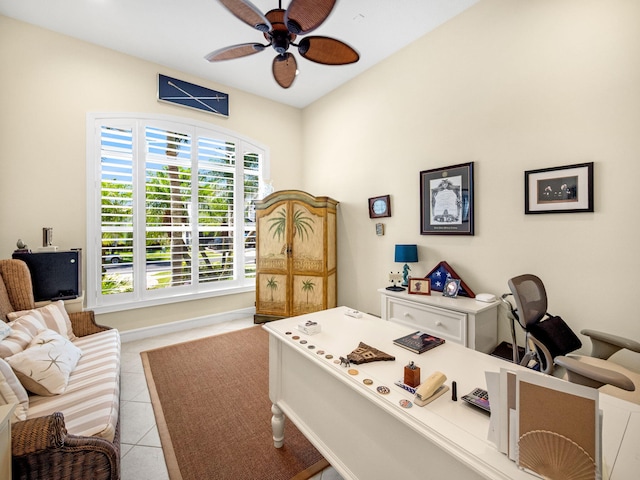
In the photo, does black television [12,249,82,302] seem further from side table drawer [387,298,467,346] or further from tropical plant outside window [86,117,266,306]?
side table drawer [387,298,467,346]

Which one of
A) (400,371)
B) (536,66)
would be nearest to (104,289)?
Result: (400,371)

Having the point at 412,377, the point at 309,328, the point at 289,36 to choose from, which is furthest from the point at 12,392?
the point at 289,36

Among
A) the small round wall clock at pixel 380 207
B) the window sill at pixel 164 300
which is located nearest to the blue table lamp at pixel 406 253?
the small round wall clock at pixel 380 207

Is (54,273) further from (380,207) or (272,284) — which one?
(380,207)

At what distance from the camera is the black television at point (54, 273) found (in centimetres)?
262

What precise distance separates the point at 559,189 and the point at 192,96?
4.21 metres

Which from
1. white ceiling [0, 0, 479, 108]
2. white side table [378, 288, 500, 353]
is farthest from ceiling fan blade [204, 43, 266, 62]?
white side table [378, 288, 500, 353]

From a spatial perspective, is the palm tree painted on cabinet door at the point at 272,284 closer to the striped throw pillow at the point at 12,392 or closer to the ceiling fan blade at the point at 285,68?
the ceiling fan blade at the point at 285,68

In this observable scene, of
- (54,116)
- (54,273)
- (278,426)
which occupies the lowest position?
(278,426)

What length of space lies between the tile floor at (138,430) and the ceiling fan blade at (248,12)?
2700 mm

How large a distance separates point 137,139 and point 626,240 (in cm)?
470

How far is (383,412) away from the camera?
1102 millimetres

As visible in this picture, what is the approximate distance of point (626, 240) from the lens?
1969mm

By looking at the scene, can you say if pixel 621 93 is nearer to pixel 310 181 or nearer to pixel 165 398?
pixel 310 181
